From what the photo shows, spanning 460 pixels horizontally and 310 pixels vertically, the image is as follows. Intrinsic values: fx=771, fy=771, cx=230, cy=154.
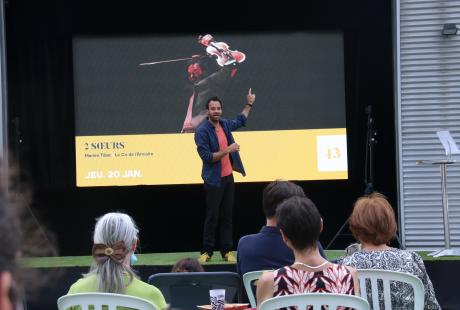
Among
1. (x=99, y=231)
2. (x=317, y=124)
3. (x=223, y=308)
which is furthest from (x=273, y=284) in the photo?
(x=317, y=124)

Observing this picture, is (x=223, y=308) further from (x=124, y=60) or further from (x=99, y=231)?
(x=124, y=60)

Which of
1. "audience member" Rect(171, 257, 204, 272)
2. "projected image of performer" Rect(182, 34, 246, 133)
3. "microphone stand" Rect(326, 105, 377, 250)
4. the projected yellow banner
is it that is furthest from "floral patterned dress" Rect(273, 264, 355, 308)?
Result: "projected image of performer" Rect(182, 34, 246, 133)

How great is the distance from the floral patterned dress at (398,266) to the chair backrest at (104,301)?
93 centimetres

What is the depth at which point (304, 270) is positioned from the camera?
7.68 feet

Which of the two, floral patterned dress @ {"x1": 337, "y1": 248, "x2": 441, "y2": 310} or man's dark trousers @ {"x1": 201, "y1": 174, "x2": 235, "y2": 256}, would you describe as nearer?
floral patterned dress @ {"x1": 337, "y1": 248, "x2": 441, "y2": 310}

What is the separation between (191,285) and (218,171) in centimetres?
323

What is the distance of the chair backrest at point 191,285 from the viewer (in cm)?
307

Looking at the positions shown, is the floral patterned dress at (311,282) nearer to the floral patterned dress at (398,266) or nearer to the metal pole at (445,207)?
the floral patterned dress at (398,266)

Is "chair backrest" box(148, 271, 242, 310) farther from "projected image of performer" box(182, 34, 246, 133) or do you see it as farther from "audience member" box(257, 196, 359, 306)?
"projected image of performer" box(182, 34, 246, 133)

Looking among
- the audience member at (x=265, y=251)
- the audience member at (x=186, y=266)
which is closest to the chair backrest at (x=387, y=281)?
the audience member at (x=265, y=251)

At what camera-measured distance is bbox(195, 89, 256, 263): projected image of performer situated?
6230mm

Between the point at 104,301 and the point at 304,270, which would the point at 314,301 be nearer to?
the point at 304,270

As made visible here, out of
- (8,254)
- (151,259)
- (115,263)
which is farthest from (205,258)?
(8,254)

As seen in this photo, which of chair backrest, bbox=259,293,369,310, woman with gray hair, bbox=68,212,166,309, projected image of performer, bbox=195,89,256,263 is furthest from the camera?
projected image of performer, bbox=195,89,256,263
